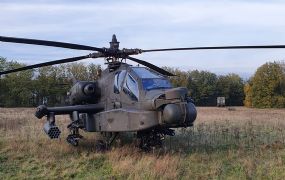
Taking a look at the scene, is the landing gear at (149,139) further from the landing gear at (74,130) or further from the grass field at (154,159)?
the landing gear at (74,130)

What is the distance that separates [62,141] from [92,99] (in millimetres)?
1994

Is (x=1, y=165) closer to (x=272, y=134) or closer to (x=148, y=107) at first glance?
(x=148, y=107)

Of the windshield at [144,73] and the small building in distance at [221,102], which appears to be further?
the small building in distance at [221,102]

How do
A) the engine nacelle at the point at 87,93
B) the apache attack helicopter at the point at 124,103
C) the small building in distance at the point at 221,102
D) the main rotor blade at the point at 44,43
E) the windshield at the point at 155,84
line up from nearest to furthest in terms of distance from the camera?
the main rotor blade at the point at 44,43 < the apache attack helicopter at the point at 124,103 < the windshield at the point at 155,84 < the engine nacelle at the point at 87,93 < the small building in distance at the point at 221,102

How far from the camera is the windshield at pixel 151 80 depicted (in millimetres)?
12391

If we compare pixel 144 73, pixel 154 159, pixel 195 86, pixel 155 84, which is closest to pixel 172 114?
pixel 154 159

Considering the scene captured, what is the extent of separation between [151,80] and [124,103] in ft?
3.41

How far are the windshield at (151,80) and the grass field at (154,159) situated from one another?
6.03ft

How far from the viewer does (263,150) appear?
13461mm

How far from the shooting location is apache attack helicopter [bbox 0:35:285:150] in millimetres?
11461

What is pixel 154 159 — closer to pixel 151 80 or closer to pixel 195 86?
pixel 151 80

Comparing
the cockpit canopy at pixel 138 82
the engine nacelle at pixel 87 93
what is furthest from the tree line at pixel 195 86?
the cockpit canopy at pixel 138 82

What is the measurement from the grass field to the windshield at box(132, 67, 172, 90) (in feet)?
6.03

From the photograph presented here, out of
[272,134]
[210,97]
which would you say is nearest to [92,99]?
[272,134]
